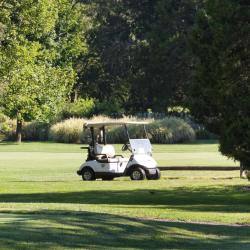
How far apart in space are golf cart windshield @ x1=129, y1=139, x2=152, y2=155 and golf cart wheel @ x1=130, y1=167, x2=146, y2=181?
2.06 feet

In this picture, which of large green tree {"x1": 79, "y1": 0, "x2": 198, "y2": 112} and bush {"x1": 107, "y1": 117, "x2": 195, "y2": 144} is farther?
large green tree {"x1": 79, "y1": 0, "x2": 198, "y2": 112}

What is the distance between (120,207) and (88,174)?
33.1ft

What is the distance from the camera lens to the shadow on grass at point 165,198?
21.3m

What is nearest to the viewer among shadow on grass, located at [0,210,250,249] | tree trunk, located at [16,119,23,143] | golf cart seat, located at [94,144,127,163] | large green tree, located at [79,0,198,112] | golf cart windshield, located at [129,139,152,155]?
shadow on grass, located at [0,210,250,249]

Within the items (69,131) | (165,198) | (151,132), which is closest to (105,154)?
(165,198)

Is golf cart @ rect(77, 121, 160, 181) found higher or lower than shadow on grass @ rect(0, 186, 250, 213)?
higher

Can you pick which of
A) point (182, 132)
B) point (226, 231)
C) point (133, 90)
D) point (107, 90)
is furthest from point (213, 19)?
point (107, 90)

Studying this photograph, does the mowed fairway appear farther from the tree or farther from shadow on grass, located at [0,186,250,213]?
the tree

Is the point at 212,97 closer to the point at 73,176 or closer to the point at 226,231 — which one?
the point at 226,231

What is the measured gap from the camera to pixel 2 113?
28.5 metres

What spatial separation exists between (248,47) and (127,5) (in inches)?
2117

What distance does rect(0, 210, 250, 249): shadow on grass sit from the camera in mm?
12047

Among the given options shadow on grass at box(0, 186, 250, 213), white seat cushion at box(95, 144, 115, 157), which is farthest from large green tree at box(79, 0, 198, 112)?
shadow on grass at box(0, 186, 250, 213)

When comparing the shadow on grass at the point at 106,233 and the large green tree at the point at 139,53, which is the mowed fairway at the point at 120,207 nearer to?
the shadow on grass at the point at 106,233
